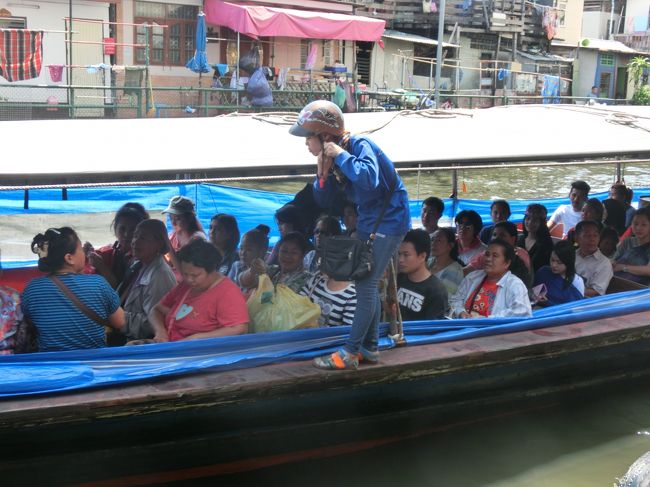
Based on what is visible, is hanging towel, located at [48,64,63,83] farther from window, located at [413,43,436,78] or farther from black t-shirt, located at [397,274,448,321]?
window, located at [413,43,436,78]

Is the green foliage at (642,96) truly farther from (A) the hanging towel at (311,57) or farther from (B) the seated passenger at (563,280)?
(B) the seated passenger at (563,280)

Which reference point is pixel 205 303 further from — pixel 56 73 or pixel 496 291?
pixel 56 73

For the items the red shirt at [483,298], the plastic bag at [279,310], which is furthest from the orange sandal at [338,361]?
the red shirt at [483,298]

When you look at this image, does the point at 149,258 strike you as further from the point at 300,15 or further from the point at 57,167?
the point at 300,15

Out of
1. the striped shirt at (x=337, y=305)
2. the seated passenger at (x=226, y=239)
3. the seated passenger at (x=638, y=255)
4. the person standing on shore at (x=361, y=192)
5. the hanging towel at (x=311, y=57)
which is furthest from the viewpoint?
the hanging towel at (x=311, y=57)

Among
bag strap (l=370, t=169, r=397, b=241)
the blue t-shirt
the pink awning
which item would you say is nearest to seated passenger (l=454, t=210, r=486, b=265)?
bag strap (l=370, t=169, r=397, b=241)

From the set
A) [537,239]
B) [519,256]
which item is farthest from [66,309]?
[537,239]

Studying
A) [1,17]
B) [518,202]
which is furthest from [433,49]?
[518,202]

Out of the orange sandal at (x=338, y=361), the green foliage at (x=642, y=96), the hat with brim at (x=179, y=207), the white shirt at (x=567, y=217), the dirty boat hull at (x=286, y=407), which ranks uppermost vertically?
the green foliage at (x=642, y=96)

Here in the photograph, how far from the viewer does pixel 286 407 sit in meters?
3.96

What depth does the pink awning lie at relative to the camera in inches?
719

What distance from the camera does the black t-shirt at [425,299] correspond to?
450 cm

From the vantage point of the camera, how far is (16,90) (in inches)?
587

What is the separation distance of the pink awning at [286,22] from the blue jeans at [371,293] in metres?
15.3
